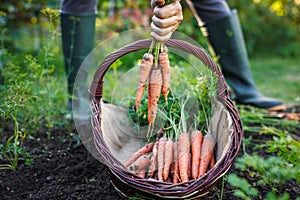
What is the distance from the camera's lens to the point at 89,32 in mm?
2197

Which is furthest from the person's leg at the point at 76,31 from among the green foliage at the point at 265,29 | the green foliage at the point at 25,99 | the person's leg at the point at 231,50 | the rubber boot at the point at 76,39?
the green foliage at the point at 265,29

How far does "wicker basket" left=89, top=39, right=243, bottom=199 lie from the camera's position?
1.25m

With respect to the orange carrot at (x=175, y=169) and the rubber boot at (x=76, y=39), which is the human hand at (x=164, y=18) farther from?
the rubber boot at (x=76, y=39)

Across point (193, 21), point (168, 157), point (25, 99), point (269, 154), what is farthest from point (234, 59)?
point (193, 21)

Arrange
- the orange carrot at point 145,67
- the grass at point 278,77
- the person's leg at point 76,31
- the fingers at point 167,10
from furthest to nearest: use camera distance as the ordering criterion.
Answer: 1. the grass at point 278,77
2. the person's leg at point 76,31
3. the orange carrot at point 145,67
4. the fingers at point 167,10

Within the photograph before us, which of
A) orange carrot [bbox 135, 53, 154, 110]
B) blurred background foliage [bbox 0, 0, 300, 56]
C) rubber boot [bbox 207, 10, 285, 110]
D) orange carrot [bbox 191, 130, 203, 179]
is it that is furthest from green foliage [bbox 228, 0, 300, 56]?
orange carrot [bbox 135, 53, 154, 110]

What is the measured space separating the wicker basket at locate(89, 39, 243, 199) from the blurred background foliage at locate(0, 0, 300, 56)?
2365mm

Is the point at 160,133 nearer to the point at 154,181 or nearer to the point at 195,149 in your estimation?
the point at 195,149

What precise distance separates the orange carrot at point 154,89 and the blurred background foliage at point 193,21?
2384mm

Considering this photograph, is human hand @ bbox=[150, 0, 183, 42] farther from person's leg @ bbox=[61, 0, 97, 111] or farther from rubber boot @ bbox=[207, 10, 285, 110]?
rubber boot @ bbox=[207, 10, 285, 110]

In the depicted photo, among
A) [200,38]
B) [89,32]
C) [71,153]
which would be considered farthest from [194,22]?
[71,153]

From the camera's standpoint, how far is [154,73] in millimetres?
1464

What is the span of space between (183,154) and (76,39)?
0.97 metres

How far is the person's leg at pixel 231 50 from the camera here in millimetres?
2428
